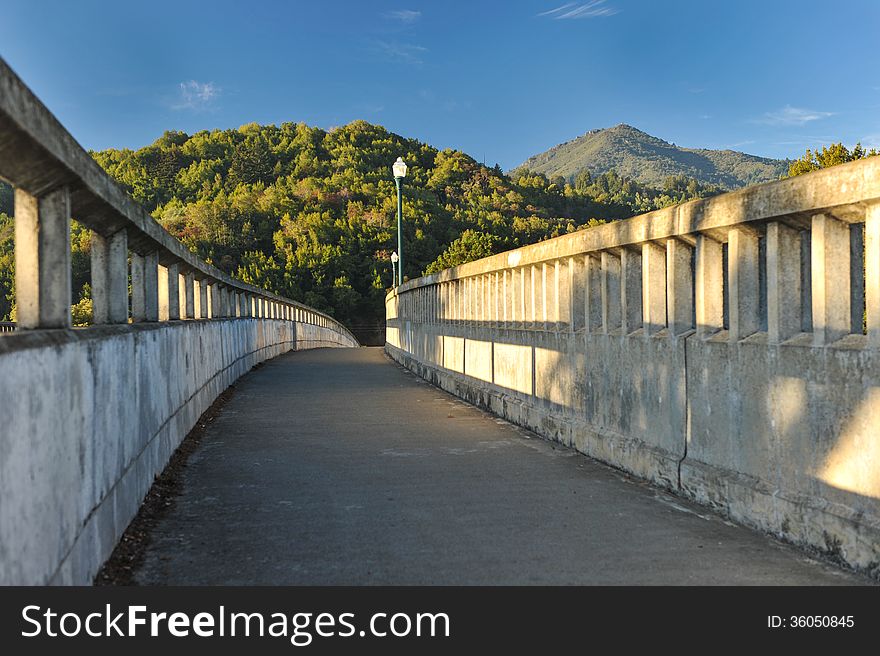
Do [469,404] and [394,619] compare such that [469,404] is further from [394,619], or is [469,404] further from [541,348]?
[394,619]

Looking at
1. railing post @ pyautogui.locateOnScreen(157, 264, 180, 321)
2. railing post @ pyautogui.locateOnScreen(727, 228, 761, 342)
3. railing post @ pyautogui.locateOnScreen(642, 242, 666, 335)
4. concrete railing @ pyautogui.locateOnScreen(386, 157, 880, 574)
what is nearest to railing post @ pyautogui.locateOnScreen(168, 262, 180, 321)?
railing post @ pyautogui.locateOnScreen(157, 264, 180, 321)

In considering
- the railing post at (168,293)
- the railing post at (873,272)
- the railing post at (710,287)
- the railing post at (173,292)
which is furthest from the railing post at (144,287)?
the railing post at (873,272)

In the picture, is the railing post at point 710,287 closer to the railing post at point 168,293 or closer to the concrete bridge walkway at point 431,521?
the concrete bridge walkway at point 431,521

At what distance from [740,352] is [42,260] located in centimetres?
388

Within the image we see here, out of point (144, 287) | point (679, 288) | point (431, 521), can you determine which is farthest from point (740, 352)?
point (144, 287)

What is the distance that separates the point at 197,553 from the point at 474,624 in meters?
1.84

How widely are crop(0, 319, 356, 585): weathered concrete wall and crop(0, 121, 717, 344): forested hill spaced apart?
7095 centimetres

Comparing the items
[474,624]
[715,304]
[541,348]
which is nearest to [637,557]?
[474,624]

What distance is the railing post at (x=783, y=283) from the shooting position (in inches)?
198

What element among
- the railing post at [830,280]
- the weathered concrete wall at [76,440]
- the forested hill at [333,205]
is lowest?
the weathered concrete wall at [76,440]

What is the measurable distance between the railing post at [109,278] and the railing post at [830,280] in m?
4.03

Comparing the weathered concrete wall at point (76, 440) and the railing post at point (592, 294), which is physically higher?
the railing post at point (592, 294)

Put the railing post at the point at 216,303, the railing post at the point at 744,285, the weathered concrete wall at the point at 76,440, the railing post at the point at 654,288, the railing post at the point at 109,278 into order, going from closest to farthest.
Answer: the weathered concrete wall at the point at 76,440, the railing post at the point at 109,278, the railing post at the point at 744,285, the railing post at the point at 654,288, the railing post at the point at 216,303

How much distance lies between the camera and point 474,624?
363 cm
